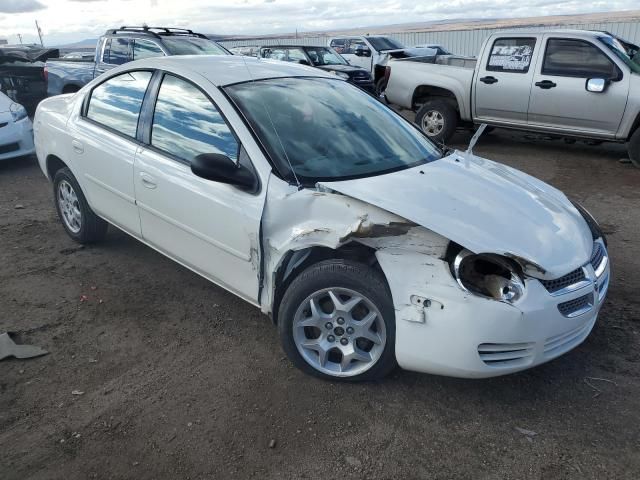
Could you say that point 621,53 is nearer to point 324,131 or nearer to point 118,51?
point 324,131

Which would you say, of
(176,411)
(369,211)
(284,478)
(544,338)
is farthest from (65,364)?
(544,338)

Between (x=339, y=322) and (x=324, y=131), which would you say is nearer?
(x=339, y=322)

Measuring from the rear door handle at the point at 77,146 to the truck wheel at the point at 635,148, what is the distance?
7044 mm

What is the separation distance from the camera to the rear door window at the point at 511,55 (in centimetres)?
819

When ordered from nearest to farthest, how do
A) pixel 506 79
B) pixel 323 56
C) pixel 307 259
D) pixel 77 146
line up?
pixel 307 259, pixel 77 146, pixel 506 79, pixel 323 56

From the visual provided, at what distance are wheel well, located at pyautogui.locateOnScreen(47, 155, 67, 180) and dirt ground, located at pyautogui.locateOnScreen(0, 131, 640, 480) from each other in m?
1.24

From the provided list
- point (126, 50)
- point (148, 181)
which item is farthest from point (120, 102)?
point (126, 50)

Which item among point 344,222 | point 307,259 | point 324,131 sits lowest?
point 307,259

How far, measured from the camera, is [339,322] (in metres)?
2.85

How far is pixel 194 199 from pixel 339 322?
1.19 meters

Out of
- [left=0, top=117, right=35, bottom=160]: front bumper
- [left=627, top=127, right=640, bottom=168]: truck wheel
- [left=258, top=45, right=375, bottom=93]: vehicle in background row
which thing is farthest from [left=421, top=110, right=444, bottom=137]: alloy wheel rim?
[left=0, top=117, right=35, bottom=160]: front bumper

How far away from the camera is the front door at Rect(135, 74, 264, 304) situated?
120 inches

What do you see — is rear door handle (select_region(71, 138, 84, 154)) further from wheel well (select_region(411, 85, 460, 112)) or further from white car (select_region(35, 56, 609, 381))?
wheel well (select_region(411, 85, 460, 112))

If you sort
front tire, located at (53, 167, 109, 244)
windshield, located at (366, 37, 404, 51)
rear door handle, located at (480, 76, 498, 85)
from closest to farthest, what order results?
front tire, located at (53, 167, 109, 244) < rear door handle, located at (480, 76, 498, 85) < windshield, located at (366, 37, 404, 51)
